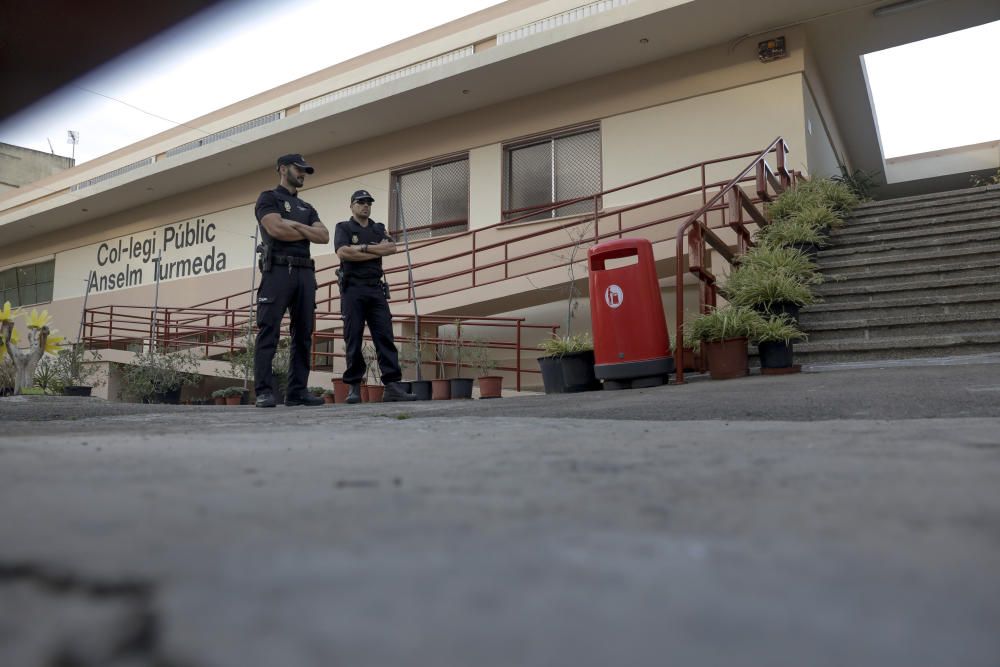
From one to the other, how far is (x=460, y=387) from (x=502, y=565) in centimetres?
801

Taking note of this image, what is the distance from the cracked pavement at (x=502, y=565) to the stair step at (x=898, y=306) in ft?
20.6

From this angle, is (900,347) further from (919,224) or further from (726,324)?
(919,224)

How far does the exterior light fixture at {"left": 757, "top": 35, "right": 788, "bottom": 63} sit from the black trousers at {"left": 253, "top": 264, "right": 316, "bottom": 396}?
314 inches

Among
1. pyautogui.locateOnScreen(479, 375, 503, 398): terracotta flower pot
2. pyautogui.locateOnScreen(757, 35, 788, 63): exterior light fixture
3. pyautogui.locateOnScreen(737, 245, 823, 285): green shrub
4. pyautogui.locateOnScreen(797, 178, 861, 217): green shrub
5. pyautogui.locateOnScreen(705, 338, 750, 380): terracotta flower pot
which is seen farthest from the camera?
pyautogui.locateOnScreen(757, 35, 788, 63): exterior light fixture

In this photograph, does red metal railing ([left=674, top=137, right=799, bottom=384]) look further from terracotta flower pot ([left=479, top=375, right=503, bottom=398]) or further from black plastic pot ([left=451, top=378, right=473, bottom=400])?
black plastic pot ([left=451, top=378, right=473, bottom=400])

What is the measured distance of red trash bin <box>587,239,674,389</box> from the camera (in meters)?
Answer: 6.38

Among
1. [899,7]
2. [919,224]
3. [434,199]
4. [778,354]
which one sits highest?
[899,7]

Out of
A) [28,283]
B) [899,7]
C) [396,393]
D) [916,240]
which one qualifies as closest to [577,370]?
[396,393]

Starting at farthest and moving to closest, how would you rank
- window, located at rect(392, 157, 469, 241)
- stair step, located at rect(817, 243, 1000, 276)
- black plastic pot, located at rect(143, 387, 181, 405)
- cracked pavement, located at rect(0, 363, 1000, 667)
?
window, located at rect(392, 157, 469, 241), black plastic pot, located at rect(143, 387, 181, 405), stair step, located at rect(817, 243, 1000, 276), cracked pavement, located at rect(0, 363, 1000, 667)

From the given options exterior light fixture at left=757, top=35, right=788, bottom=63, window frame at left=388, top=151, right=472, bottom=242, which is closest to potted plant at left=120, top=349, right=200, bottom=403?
window frame at left=388, top=151, right=472, bottom=242

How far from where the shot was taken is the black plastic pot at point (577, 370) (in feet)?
23.1

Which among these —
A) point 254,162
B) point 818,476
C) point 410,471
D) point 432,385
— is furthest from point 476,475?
point 254,162

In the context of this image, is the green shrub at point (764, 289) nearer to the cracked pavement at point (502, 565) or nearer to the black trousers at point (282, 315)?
the black trousers at point (282, 315)

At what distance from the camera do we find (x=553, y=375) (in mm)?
7176
